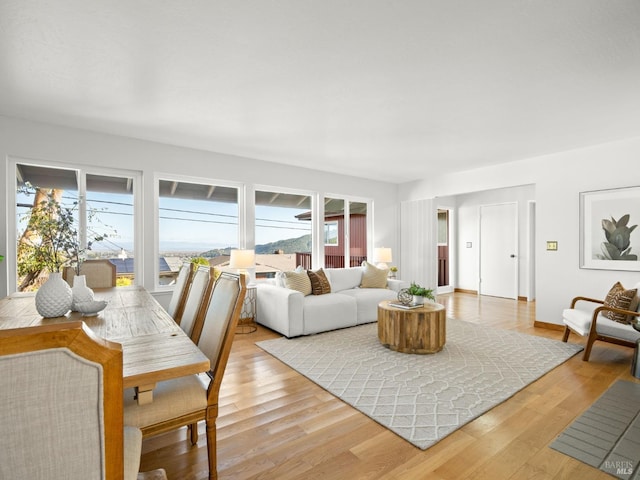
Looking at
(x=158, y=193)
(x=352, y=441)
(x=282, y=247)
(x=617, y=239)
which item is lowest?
(x=352, y=441)

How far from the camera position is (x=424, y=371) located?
3.02 meters

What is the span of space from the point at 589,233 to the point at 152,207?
18.5ft

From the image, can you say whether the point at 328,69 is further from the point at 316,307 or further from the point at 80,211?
the point at 80,211

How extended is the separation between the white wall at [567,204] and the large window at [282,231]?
11.1 ft

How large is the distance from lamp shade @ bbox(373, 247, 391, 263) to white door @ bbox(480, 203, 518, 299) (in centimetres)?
256

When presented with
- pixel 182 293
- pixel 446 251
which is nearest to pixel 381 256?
pixel 446 251

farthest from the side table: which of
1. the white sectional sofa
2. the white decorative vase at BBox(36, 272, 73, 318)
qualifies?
the white decorative vase at BBox(36, 272, 73, 318)

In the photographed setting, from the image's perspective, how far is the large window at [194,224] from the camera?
178 inches

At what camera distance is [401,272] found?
6980mm

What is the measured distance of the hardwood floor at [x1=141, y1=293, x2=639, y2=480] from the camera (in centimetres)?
175

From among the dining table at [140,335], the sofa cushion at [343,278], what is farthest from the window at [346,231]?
the dining table at [140,335]

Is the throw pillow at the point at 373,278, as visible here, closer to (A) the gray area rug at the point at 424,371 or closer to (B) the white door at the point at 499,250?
(A) the gray area rug at the point at 424,371

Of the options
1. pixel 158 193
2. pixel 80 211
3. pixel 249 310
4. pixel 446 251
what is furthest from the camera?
pixel 446 251

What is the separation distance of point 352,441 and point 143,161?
3.96 m
